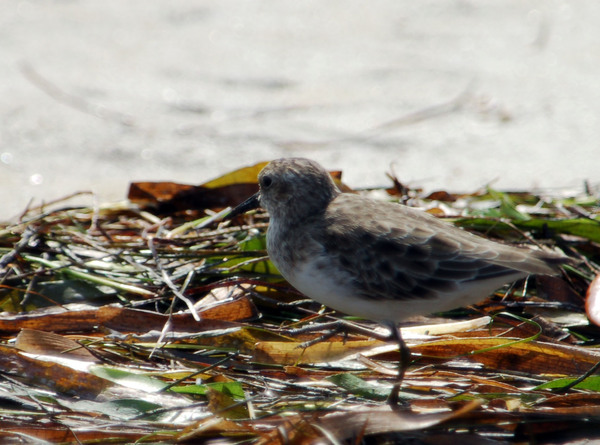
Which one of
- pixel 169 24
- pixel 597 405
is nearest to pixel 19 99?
pixel 169 24

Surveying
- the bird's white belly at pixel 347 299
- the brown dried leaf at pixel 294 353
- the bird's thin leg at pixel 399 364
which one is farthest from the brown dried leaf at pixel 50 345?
the bird's thin leg at pixel 399 364

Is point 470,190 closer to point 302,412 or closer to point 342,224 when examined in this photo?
point 342,224

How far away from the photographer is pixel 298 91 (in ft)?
26.6

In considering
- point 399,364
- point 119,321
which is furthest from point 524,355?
point 119,321

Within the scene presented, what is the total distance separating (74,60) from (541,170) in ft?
15.6

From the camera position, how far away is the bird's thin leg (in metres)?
3.37

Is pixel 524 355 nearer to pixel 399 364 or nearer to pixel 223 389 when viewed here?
pixel 399 364

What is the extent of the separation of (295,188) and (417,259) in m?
0.78

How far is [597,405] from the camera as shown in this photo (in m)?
3.21

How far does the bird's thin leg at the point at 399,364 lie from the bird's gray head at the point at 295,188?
702mm

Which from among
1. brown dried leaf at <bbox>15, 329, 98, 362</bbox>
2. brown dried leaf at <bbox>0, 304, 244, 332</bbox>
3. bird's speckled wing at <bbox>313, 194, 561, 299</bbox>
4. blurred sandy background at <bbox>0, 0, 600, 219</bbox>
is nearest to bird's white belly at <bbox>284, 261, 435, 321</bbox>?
bird's speckled wing at <bbox>313, 194, 561, 299</bbox>

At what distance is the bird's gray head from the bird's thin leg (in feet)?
2.30

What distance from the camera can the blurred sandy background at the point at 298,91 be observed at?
6879 mm

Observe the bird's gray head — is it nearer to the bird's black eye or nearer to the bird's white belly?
the bird's black eye
